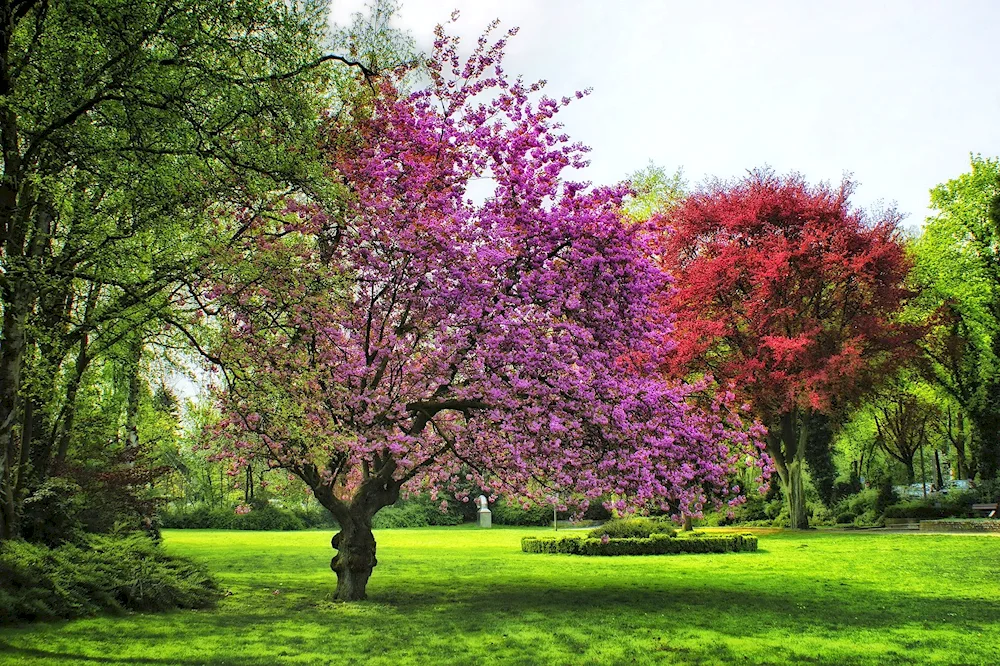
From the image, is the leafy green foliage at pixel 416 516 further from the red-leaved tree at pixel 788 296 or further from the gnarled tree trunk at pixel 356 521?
the gnarled tree trunk at pixel 356 521

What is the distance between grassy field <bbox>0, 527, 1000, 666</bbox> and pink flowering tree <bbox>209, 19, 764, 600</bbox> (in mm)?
1974

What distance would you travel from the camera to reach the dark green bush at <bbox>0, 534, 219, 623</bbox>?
34.6 feet

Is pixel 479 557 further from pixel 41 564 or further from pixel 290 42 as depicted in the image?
pixel 290 42

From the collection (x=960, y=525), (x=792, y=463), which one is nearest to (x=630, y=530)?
(x=792, y=463)

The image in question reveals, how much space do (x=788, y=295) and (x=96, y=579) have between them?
2543 cm

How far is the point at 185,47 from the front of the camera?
9492mm

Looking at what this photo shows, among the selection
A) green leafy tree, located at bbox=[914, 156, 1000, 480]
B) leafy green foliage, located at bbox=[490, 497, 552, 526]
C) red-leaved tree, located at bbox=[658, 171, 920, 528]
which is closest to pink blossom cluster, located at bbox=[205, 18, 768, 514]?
red-leaved tree, located at bbox=[658, 171, 920, 528]

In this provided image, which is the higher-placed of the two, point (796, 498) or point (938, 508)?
point (796, 498)

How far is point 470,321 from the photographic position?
12156mm

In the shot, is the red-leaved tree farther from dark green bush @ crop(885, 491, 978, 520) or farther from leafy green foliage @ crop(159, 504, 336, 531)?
leafy green foliage @ crop(159, 504, 336, 531)

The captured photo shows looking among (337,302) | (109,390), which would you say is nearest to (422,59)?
(337,302)

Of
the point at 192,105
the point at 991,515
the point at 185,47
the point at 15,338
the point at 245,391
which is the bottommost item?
the point at 991,515

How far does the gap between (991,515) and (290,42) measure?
30805mm

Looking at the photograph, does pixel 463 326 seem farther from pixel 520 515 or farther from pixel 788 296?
pixel 520 515
